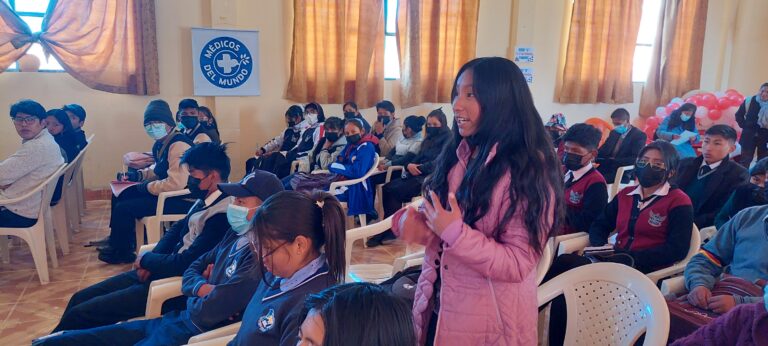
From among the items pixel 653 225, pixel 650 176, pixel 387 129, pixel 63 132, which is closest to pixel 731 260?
pixel 653 225

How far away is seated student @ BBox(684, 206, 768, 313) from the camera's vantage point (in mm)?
1778

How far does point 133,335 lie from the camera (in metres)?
1.87

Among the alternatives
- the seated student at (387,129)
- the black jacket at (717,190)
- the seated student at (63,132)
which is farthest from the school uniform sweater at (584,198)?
the seated student at (63,132)

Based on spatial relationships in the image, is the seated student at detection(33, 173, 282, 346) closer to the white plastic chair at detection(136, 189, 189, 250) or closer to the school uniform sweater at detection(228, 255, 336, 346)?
the school uniform sweater at detection(228, 255, 336, 346)

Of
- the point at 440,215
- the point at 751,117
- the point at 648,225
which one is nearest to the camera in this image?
the point at 440,215

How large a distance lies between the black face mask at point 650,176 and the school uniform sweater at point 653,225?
0.14ft

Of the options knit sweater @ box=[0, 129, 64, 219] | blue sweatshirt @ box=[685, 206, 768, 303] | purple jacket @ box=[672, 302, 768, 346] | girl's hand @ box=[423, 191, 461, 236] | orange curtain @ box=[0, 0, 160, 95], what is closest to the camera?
girl's hand @ box=[423, 191, 461, 236]

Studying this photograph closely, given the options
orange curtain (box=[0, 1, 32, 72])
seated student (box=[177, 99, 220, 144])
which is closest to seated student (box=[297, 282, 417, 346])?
seated student (box=[177, 99, 220, 144])

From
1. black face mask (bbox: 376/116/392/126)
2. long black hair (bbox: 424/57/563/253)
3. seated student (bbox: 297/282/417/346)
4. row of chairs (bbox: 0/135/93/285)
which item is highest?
→ long black hair (bbox: 424/57/563/253)

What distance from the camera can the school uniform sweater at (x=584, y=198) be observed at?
2.68 metres

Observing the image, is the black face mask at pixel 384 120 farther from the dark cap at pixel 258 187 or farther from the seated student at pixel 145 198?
the dark cap at pixel 258 187

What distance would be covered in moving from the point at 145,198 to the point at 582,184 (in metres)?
2.98

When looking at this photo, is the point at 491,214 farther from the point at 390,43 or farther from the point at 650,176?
the point at 390,43

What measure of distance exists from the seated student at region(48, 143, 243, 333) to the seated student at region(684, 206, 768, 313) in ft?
5.39
